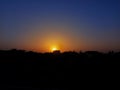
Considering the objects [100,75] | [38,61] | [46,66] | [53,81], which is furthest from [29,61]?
[100,75]

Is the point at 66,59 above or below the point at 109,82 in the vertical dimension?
above

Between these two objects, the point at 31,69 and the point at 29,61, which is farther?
the point at 29,61

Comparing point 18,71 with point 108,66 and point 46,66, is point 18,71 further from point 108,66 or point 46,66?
point 108,66

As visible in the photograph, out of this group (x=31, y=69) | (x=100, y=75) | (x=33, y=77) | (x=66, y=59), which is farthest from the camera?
(x=66, y=59)

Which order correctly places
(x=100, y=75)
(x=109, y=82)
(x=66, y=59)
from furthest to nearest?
1. (x=66, y=59)
2. (x=100, y=75)
3. (x=109, y=82)

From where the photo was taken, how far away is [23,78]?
31516 mm

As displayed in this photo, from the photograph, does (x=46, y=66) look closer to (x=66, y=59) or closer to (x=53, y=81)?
(x=66, y=59)

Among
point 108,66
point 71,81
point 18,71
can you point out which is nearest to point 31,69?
point 18,71

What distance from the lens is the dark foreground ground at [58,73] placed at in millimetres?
27688

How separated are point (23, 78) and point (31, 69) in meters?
3.49

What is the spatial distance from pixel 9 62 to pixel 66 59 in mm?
8467

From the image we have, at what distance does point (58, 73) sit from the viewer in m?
32.4

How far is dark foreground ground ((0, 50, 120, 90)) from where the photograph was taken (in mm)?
27688

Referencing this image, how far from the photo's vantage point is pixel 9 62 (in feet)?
132
